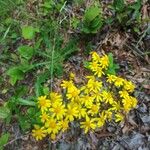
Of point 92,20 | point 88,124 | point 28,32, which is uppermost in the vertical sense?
point 92,20

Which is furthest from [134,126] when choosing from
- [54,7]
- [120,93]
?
[54,7]

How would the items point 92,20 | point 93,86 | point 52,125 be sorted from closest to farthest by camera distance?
point 52,125, point 93,86, point 92,20

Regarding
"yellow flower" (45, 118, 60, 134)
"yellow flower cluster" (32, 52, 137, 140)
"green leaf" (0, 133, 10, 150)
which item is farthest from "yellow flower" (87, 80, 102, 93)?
"green leaf" (0, 133, 10, 150)

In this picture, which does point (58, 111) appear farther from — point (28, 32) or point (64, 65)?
point (28, 32)

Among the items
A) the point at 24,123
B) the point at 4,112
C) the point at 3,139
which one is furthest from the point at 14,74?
the point at 3,139

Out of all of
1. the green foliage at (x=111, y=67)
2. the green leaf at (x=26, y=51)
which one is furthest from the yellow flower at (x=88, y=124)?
the green leaf at (x=26, y=51)

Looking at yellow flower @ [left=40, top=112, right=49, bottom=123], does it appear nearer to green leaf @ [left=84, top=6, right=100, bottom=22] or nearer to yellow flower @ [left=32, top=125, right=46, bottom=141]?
yellow flower @ [left=32, top=125, right=46, bottom=141]

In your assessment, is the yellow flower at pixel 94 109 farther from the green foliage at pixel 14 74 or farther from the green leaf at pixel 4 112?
the green foliage at pixel 14 74
